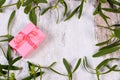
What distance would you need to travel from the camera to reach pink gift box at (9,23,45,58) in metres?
0.72

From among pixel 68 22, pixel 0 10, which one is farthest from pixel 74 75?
pixel 0 10

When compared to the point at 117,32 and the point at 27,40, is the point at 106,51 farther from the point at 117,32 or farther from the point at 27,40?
the point at 27,40

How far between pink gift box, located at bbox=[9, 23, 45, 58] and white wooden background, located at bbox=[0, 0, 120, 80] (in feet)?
0.08

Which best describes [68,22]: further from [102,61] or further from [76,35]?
[102,61]

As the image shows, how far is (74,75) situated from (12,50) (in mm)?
188

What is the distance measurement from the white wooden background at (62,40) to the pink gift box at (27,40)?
25 mm

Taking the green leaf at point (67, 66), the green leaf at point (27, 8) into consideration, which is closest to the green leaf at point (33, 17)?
the green leaf at point (27, 8)

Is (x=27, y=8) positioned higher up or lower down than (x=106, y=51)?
higher up

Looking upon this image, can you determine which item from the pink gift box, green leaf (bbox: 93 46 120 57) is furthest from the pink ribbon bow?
green leaf (bbox: 93 46 120 57)

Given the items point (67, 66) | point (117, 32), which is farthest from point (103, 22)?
point (67, 66)

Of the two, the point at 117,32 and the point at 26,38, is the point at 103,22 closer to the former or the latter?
the point at 117,32

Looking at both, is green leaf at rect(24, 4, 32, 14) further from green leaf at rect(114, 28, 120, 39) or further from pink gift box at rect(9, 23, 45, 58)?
green leaf at rect(114, 28, 120, 39)

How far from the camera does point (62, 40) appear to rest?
758 millimetres

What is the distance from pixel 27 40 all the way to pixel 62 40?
4.1 inches
